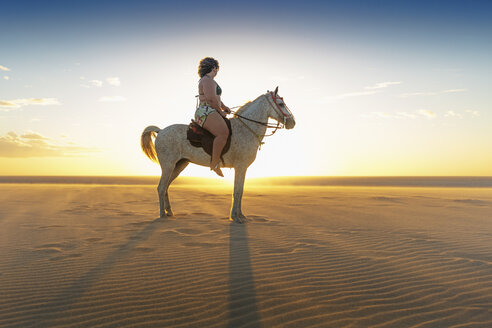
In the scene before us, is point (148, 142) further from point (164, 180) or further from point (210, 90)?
point (210, 90)

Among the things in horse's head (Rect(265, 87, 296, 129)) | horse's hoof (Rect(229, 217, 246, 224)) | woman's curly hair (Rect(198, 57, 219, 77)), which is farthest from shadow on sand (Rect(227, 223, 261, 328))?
woman's curly hair (Rect(198, 57, 219, 77))

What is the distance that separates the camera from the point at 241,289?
3.38 m

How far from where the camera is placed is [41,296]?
3230mm

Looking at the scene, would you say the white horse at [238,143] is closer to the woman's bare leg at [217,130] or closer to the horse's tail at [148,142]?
the woman's bare leg at [217,130]

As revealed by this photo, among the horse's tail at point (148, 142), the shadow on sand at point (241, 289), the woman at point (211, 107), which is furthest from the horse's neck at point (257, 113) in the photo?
the shadow on sand at point (241, 289)

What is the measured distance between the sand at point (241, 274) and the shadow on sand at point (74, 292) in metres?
0.01

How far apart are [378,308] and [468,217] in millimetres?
7258

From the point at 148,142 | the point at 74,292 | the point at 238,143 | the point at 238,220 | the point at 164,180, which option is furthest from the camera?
the point at 148,142

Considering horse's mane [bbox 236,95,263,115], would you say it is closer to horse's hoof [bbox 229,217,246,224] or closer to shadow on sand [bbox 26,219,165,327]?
horse's hoof [bbox 229,217,246,224]

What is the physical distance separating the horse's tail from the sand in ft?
7.13

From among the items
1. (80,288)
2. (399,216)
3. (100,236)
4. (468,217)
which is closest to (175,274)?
(80,288)

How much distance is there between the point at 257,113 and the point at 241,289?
5.03m

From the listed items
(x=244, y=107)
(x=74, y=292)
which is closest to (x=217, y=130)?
(x=244, y=107)

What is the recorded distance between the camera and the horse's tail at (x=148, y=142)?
28.3ft
